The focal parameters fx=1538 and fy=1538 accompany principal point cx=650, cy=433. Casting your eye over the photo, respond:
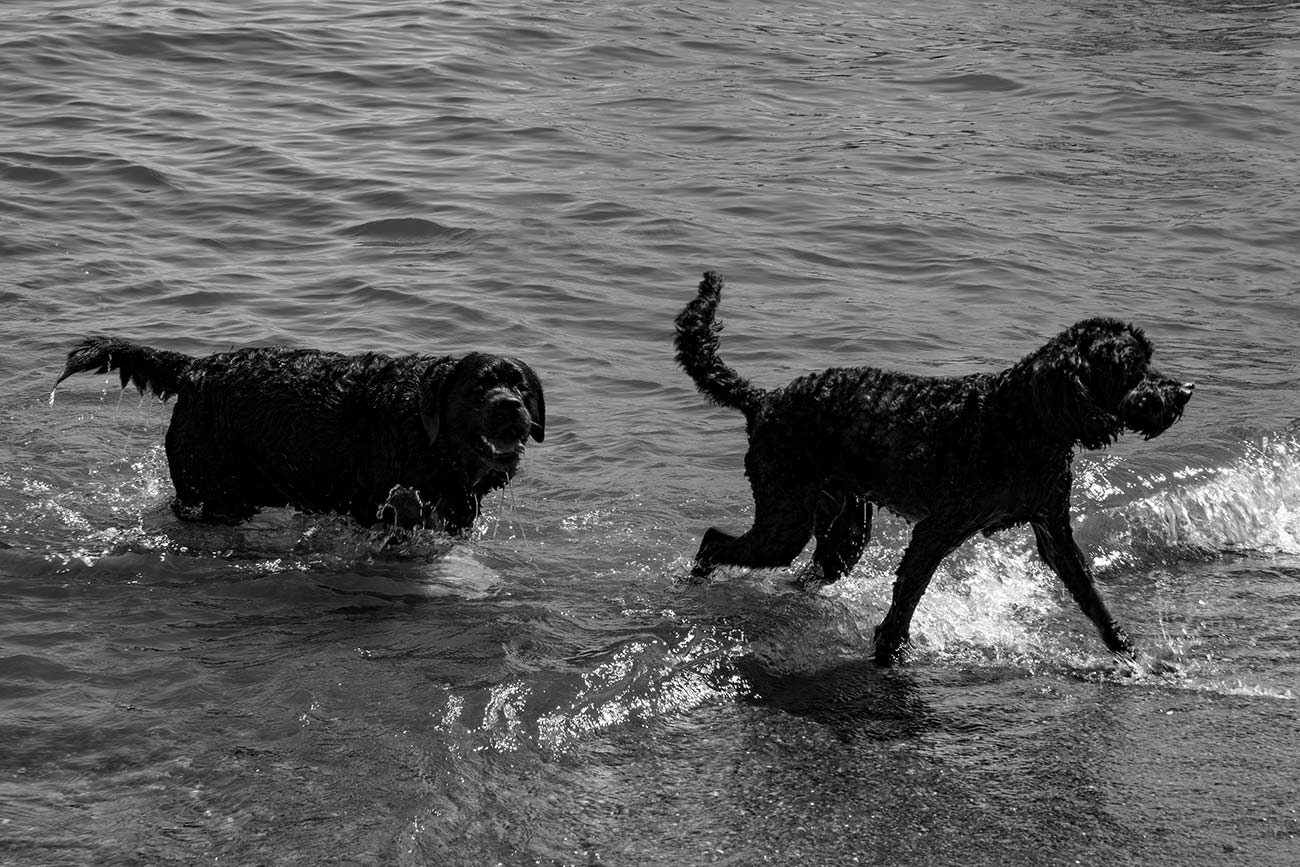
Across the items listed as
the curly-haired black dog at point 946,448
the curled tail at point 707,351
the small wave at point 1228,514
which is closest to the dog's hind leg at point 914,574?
the curly-haired black dog at point 946,448

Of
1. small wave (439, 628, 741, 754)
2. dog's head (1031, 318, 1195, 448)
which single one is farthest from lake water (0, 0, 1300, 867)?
dog's head (1031, 318, 1195, 448)

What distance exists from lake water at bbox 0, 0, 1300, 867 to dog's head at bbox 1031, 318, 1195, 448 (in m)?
1.13

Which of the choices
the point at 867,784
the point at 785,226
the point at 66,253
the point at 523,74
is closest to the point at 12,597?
the point at 867,784

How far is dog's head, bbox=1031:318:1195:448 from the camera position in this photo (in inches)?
235

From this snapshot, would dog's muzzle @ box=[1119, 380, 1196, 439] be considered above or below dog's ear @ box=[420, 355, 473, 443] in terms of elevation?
above

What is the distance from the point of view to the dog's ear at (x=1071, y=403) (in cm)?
606

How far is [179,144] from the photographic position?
14656 mm

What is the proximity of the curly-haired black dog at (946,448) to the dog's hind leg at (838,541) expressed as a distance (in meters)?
0.26

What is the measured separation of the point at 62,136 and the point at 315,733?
10.7 m

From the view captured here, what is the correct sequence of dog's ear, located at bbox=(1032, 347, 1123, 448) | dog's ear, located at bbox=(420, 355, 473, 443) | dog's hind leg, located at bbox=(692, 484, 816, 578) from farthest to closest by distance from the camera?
dog's ear, located at bbox=(420, 355, 473, 443)
dog's hind leg, located at bbox=(692, 484, 816, 578)
dog's ear, located at bbox=(1032, 347, 1123, 448)

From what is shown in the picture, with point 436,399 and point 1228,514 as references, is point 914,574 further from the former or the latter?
point 1228,514

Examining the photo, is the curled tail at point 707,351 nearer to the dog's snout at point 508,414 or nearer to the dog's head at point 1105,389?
the dog's snout at point 508,414

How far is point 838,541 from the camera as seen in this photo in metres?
7.35

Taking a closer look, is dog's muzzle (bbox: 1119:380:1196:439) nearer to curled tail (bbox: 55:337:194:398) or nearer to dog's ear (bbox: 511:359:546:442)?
dog's ear (bbox: 511:359:546:442)
